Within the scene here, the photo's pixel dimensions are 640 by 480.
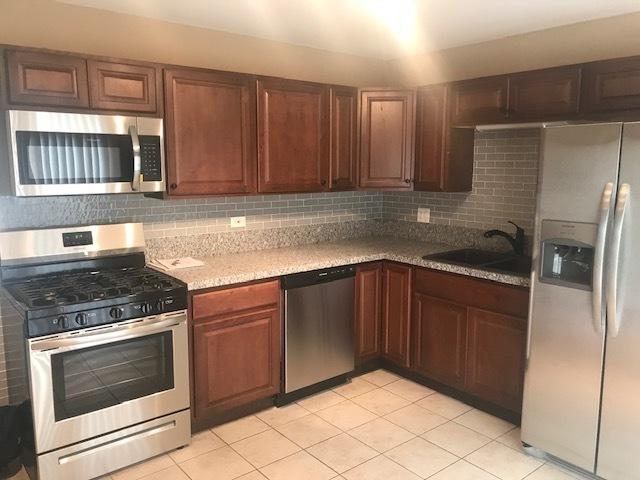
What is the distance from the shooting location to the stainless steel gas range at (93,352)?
237 cm

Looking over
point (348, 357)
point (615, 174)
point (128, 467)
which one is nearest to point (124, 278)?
point (128, 467)

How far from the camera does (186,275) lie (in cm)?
295

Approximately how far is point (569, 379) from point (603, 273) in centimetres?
60

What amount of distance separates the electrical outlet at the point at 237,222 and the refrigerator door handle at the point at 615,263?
91.4 inches

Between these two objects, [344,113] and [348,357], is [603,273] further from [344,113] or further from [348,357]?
[344,113]

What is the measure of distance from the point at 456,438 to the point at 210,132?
2.33m

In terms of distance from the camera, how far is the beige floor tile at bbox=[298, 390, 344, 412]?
3.36m

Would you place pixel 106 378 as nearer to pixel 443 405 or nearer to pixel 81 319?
pixel 81 319

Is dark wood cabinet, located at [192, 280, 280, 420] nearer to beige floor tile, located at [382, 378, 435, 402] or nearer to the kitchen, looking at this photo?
the kitchen

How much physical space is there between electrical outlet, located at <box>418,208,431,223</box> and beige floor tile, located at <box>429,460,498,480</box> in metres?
2.01

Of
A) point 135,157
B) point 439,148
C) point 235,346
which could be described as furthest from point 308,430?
point 439,148

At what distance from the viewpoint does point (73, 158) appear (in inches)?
103

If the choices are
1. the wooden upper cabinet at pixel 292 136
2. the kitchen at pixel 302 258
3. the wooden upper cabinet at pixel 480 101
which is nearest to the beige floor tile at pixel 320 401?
the kitchen at pixel 302 258

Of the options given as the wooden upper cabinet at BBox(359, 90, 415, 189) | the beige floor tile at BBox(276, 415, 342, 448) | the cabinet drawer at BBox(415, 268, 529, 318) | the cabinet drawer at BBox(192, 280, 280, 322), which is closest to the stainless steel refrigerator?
the cabinet drawer at BBox(415, 268, 529, 318)
